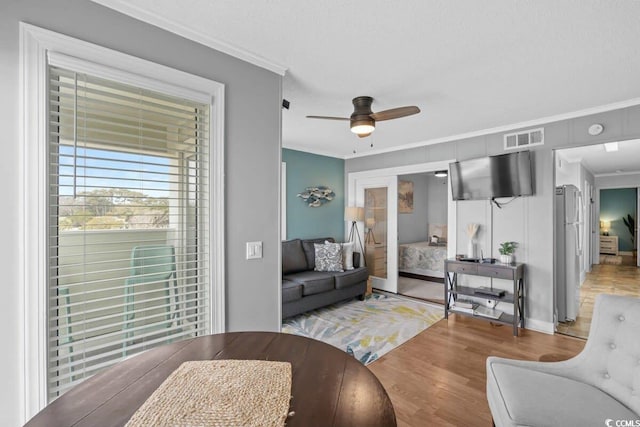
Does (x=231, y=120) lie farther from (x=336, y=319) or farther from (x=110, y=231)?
(x=336, y=319)

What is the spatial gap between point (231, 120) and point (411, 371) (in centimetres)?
254

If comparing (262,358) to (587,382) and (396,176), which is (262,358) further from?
(396,176)

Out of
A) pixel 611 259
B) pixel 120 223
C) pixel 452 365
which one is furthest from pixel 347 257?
pixel 611 259

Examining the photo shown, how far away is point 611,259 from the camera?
8336 millimetres

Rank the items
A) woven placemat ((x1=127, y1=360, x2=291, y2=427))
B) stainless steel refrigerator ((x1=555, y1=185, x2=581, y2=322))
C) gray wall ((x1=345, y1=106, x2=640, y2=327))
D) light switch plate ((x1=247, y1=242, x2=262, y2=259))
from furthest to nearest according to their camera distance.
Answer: stainless steel refrigerator ((x1=555, y1=185, x2=581, y2=322))
gray wall ((x1=345, y1=106, x2=640, y2=327))
light switch plate ((x1=247, y1=242, x2=262, y2=259))
woven placemat ((x1=127, y1=360, x2=291, y2=427))

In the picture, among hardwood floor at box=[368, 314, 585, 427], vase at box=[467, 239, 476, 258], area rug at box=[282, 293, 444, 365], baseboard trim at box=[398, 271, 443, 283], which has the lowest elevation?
hardwood floor at box=[368, 314, 585, 427]

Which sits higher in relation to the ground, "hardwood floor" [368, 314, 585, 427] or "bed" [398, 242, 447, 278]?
"bed" [398, 242, 447, 278]

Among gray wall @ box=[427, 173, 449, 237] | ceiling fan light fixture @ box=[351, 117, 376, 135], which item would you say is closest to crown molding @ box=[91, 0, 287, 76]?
ceiling fan light fixture @ box=[351, 117, 376, 135]

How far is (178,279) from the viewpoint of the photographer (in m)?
1.82

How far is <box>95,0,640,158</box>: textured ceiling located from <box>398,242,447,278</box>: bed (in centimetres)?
339

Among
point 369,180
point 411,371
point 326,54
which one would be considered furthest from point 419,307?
point 326,54

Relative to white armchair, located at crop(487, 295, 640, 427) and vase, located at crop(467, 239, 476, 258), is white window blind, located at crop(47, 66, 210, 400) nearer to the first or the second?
white armchair, located at crop(487, 295, 640, 427)

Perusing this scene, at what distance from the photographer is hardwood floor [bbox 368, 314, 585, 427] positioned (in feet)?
6.91

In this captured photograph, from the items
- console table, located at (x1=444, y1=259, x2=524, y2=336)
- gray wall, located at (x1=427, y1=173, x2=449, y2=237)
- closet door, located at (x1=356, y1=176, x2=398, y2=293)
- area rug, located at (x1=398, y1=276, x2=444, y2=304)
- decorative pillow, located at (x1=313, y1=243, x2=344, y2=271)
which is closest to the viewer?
console table, located at (x1=444, y1=259, x2=524, y2=336)
